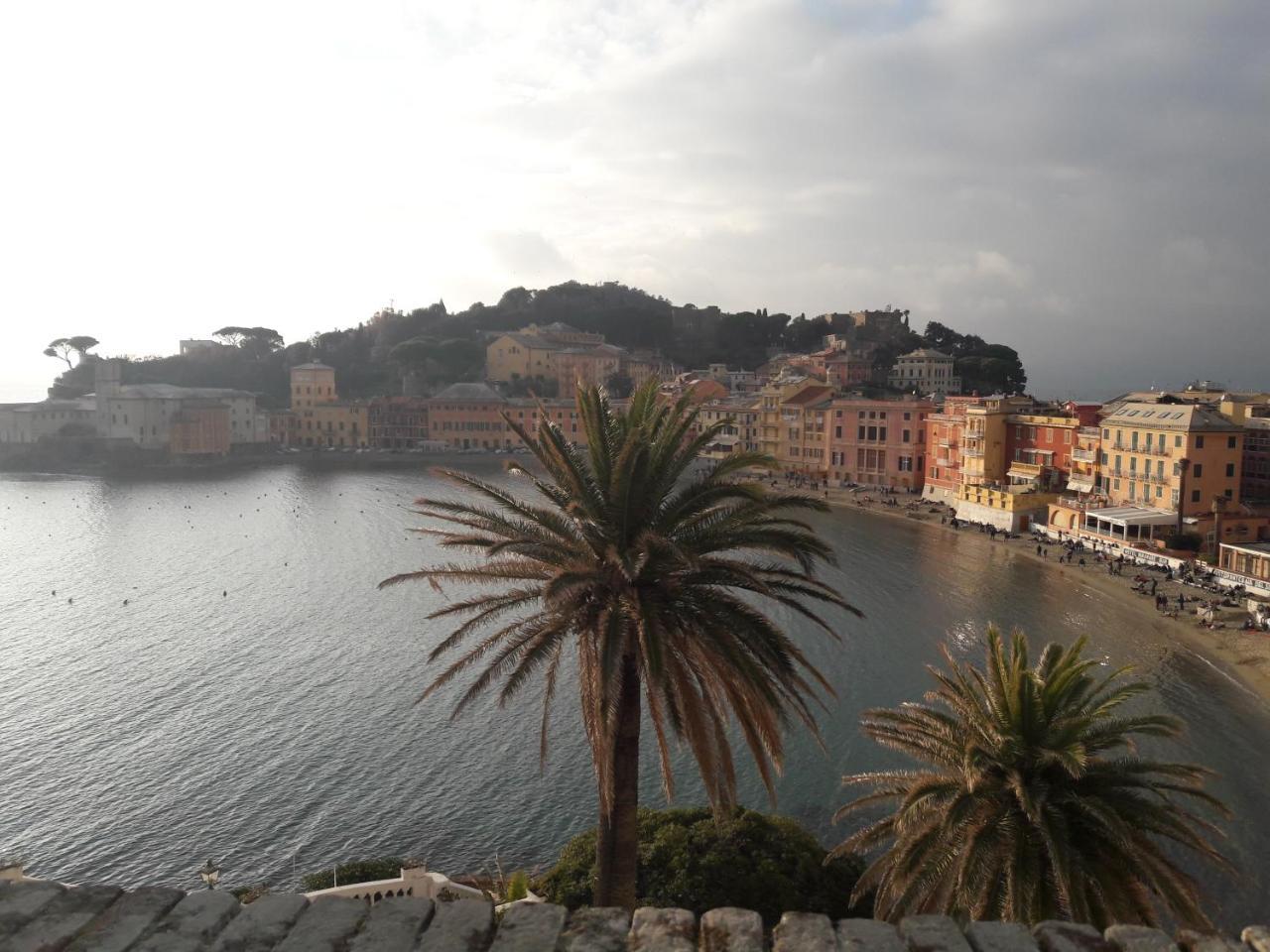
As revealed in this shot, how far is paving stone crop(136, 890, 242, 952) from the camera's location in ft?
15.6

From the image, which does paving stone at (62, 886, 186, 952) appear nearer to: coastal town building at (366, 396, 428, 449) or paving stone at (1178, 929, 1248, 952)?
paving stone at (1178, 929, 1248, 952)

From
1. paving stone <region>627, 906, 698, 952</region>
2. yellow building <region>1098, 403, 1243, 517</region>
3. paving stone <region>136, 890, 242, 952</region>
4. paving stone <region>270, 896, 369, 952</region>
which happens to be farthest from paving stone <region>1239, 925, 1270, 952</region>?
yellow building <region>1098, 403, 1243, 517</region>

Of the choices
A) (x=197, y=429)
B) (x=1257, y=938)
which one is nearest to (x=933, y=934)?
(x=1257, y=938)

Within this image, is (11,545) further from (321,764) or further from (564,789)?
(564,789)

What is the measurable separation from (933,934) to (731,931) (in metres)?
1.11

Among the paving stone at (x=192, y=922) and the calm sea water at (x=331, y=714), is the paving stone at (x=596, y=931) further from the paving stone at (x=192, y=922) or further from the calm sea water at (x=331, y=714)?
the calm sea water at (x=331, y=714)

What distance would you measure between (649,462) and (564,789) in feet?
53.8

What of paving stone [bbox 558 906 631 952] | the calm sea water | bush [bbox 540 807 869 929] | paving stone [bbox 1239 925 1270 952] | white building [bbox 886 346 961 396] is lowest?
the calm sea water

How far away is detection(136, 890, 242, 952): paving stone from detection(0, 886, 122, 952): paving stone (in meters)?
0.41

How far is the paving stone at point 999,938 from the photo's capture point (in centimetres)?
487

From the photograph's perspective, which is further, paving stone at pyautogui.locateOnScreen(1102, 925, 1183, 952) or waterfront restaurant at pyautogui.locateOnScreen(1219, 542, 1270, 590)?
waterfront restaurant at pyautogui.locateOnScreen(1219, 542, 1270, 590)

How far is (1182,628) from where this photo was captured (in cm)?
3816

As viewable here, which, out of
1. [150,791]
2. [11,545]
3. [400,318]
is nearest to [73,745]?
[150,791]

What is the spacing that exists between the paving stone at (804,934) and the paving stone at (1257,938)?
2319 millimetres
